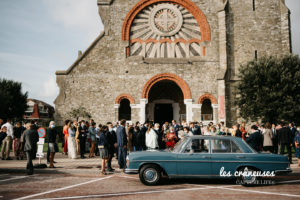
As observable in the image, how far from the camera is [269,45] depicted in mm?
22062

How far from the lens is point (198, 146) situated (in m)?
7.73

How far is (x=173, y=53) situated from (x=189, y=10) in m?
3.97

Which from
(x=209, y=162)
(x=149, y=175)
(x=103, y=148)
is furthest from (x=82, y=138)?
(x=209, y=162)

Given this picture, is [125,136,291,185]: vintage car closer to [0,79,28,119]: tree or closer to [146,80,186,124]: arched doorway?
[146,80,186,124]: arched doorway

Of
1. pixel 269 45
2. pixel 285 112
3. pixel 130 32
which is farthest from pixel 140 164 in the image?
pixel 269 45

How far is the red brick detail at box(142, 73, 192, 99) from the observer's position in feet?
69.6

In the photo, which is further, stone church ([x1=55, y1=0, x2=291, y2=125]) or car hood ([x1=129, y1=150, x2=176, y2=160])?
stone church ([x1=55, y1=0, x2=291, y2=125])

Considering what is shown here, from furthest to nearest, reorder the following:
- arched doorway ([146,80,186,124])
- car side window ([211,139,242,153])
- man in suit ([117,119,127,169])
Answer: arched doorway ([146,80,186,124]), man in suit ([117,119,127,169]), car side window ([211,139,242,153])

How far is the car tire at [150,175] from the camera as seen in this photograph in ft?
25.1

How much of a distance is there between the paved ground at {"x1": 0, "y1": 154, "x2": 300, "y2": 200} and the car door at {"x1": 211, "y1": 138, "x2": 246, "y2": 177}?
469 mm

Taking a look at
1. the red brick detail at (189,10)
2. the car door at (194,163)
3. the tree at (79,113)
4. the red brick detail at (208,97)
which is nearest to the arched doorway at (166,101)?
the red brick detail at (208,97)

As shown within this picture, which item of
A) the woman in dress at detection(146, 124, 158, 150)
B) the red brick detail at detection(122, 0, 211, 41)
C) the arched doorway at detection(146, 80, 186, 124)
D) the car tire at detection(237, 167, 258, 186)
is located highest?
the red brick detail at detection(122, 0, 211, 41)

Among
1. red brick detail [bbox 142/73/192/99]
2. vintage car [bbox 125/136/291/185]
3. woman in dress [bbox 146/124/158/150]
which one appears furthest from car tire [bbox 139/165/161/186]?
red brick detail [bbox 142/73/192/99]

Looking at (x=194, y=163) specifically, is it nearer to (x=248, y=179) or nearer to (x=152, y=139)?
(x=248, y=179)
